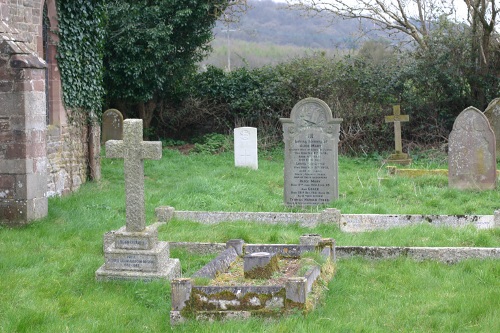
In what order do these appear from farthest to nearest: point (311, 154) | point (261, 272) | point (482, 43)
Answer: point (482, 43), point (311, 154), point (261, 272)

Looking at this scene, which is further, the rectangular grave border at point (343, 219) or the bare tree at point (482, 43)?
the bare tree at point (482, 43)

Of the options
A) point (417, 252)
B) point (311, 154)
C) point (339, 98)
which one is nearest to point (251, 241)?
point (417, 252)

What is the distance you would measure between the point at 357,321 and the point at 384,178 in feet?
29.1

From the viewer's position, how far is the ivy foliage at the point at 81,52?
1401 cm

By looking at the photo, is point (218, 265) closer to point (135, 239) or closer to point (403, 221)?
point (135, 239)

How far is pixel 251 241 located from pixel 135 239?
1.98 metres

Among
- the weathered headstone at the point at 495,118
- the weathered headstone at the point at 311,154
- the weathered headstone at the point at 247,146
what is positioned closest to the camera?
the weathered headstone at the point at 311,154

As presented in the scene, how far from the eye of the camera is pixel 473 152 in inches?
517

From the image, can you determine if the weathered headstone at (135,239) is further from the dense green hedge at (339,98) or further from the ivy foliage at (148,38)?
the dense green hedge at (339,98)

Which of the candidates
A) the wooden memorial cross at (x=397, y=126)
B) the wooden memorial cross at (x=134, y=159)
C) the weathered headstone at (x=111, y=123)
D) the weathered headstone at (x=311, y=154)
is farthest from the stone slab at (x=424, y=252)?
the weathered headstone at (x=111, y=123)

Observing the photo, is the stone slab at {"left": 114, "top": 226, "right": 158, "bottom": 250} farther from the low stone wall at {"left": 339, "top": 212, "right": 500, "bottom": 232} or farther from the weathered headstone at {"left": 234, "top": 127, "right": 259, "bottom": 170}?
the weathered headstone at {"left": 234, "top": 127, "right": 259, "bottom": 170}

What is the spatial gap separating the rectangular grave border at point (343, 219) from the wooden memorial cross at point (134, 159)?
2595mm

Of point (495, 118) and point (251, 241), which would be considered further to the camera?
point (495, 118)

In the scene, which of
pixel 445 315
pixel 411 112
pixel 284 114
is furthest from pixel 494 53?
pixel 445 315
